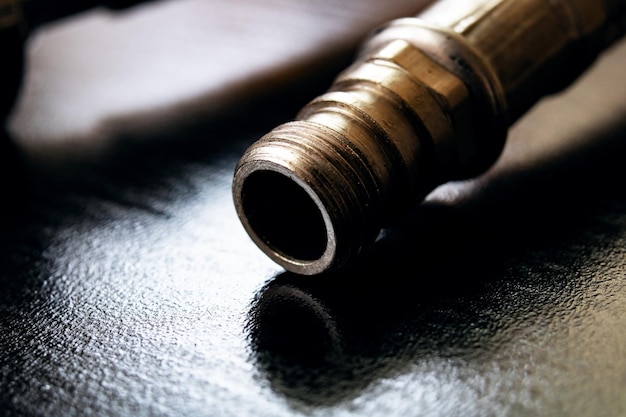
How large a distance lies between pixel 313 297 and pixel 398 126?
0.12 m

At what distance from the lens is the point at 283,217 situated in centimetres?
55

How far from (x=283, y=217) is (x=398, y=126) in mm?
90

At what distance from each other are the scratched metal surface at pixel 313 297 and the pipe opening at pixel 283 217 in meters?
0.02

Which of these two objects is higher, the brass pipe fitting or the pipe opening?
the brass pipe fitting

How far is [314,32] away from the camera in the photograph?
1021 millimetres

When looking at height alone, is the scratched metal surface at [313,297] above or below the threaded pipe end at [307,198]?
below

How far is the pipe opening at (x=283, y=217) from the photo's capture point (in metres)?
0.54

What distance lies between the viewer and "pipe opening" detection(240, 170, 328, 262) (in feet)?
1.77

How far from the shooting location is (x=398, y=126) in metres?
0.54

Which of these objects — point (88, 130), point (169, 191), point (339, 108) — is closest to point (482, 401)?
point (339, 108)

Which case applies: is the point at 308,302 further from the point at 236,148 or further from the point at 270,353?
the point at 236,148

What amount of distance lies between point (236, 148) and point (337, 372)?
1.10 ft

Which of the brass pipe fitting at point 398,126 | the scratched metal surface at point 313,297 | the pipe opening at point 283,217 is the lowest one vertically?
the scratched metal surface at point 313,297

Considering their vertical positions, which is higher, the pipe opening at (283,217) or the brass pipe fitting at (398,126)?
the brass pipe fitting at (398,126)
